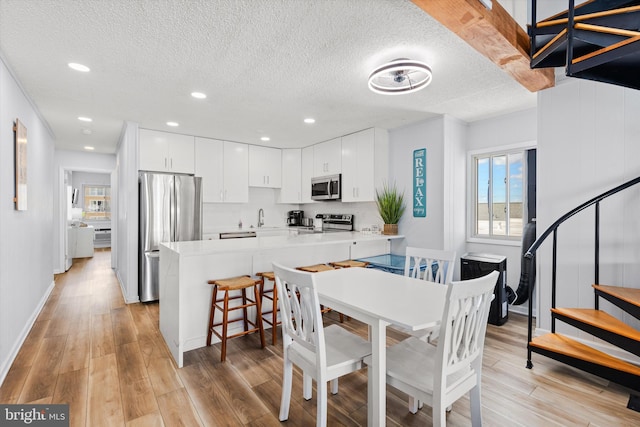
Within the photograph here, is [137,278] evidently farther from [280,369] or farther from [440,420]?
[440,420]

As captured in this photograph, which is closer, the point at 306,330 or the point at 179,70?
the point at 306,330

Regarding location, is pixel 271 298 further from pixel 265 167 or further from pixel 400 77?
pixel 265 167

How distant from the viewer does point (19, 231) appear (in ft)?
9.43

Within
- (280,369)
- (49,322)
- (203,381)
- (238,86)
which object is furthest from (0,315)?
(238,86)

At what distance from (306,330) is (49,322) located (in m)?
3.47

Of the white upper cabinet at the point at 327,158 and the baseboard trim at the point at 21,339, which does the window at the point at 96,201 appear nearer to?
the baseboard trim at the point at 21,339

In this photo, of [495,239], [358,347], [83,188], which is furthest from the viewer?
[83,188]

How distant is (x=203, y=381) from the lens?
7.45 feet

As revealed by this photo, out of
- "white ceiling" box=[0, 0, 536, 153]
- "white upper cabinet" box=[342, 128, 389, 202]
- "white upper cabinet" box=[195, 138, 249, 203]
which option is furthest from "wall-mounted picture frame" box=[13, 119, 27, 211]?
"white upper cabinet" box=[342, 128, 389, 202]

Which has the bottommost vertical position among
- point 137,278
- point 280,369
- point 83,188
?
point 280,369

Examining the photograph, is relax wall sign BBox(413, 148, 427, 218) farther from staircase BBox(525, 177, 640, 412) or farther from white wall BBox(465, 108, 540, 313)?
staircase BBox(525, 177, 640, 412)

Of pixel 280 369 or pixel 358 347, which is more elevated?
pixel 358 347

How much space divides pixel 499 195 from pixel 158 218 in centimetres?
467

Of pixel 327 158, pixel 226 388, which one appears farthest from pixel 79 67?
pixel 327 158
